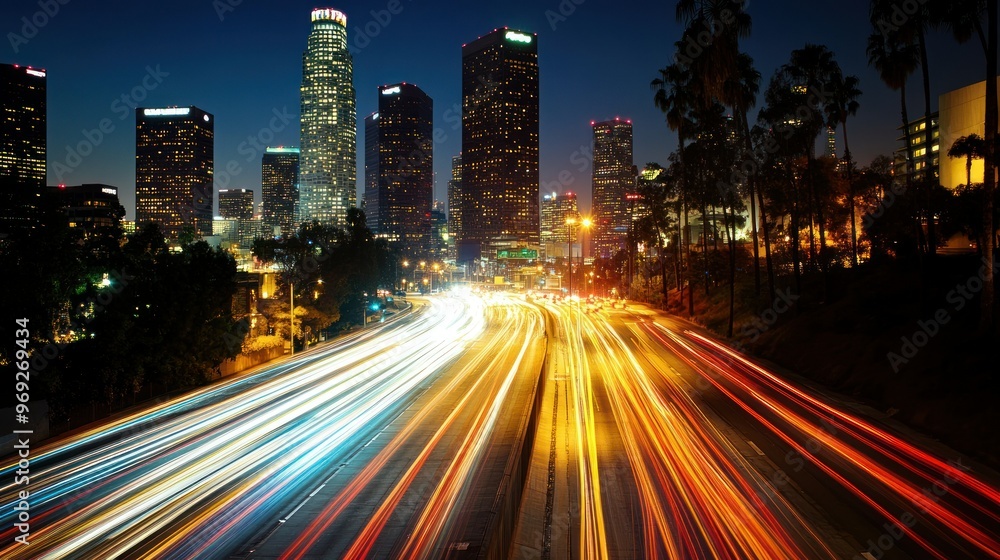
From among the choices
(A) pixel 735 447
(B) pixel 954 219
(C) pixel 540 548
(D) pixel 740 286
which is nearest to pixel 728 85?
(B) pixel 954 219

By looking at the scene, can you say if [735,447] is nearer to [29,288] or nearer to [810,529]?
[810,529]

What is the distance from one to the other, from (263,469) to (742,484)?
1156 centimetres

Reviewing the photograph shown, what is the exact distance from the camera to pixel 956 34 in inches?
843

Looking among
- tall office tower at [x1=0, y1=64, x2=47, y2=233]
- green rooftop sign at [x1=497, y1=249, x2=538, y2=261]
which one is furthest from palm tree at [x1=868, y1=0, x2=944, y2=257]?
tall office tower at [x1=0, y1=64, x2=47, y2=233]

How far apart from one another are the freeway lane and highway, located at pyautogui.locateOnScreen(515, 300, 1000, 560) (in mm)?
2278

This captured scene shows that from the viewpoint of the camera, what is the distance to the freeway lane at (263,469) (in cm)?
1091

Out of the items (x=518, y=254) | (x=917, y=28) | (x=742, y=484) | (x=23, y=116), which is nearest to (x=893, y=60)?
(x=917, y=28)

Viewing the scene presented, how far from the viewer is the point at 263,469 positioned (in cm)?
1492

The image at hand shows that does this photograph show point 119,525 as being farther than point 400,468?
No

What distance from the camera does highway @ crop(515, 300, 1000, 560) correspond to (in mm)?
10172

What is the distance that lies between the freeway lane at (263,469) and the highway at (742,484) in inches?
89.7

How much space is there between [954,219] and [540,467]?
2882 centimetres

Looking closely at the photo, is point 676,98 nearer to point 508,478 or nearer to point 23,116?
point 508,478

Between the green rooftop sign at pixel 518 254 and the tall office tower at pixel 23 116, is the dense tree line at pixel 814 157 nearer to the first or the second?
the green rooftop sign at pixel 518 254
